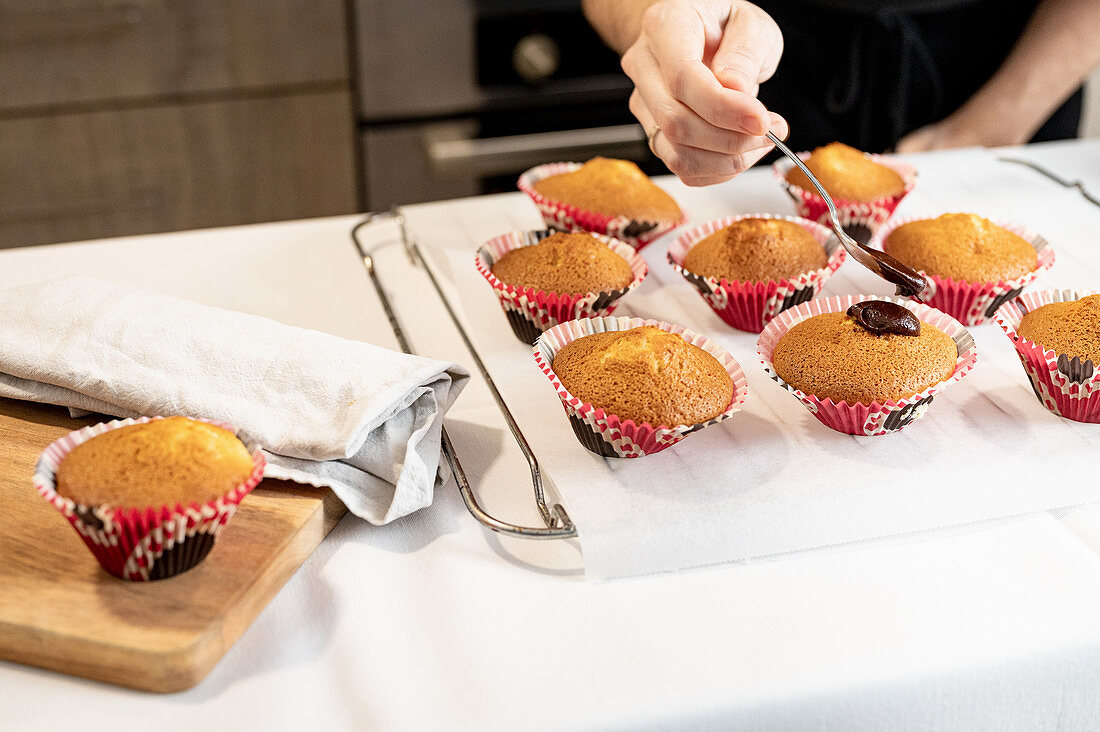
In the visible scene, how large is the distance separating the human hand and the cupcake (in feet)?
0.54

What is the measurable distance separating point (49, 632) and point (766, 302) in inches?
32.3

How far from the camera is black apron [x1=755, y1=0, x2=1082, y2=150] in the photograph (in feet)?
6.43

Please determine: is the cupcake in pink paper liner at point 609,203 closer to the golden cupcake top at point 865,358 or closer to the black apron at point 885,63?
the golden cupcake top at point 865,358

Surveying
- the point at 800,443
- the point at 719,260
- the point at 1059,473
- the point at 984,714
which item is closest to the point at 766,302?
the point at 719,260

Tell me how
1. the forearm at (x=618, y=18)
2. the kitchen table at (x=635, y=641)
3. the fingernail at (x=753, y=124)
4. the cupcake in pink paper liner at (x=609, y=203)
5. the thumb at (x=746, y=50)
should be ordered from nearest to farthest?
the kitchen table at (x=635, y=641) < the fingernail at (x=753, y=124) < the thumb at (x=746, y=50) < the cupcake in pink paper liner at (x=609, y=203) < the forearm at (x=618, y=18)

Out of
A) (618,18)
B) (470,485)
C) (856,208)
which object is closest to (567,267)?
(470,485)

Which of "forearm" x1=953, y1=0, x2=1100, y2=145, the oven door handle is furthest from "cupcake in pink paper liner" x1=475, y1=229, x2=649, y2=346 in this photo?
the oven door handle

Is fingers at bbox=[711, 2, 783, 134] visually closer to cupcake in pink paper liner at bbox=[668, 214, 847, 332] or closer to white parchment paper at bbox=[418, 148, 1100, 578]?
cupcake in pink paper liner at bbox=[668, 214, 847, 332]

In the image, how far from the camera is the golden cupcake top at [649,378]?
3.18ft

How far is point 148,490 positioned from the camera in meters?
0.77

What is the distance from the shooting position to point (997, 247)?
4.17 ft

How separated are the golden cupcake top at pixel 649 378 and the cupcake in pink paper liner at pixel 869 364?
8cm

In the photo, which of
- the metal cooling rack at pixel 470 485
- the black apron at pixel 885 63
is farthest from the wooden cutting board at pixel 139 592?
the black apron at pixel 885 63

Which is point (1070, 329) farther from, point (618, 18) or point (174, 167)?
point (174, 167)
